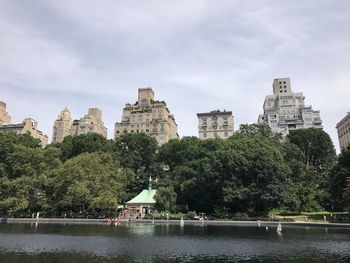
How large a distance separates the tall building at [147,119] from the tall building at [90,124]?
21.6 metres

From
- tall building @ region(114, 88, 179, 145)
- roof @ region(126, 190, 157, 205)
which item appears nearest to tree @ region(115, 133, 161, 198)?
roof @ region(126, 190, 157, 205)

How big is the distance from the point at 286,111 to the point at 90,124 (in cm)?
9238

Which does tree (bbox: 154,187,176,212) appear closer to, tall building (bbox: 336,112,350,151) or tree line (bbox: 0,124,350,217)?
tree line (bbox: 0,124,350,217)

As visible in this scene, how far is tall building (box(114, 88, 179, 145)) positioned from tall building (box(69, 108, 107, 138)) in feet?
70.9

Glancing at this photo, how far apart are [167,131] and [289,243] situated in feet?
360

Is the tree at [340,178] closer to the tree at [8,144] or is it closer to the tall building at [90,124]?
the tree at [8,144]

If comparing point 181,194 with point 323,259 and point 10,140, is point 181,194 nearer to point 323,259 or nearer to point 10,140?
point 10,140

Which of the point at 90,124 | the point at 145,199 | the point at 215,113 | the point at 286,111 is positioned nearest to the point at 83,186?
the point at 145,199

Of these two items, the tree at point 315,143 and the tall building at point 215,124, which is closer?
the tree at point 315,143

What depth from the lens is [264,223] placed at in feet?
170

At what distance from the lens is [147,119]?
141 m

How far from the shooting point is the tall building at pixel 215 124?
486ft

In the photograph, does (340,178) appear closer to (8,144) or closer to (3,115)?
(8,144)

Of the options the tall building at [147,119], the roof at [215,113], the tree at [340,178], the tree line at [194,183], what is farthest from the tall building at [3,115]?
the tree at [340,178]
